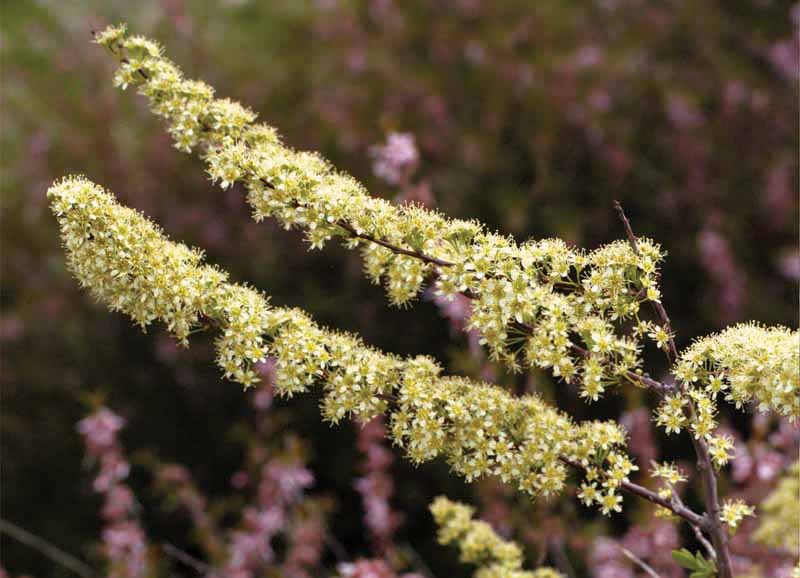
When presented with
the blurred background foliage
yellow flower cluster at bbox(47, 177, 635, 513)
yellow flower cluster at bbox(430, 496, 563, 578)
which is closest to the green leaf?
yellow flower cluster at bbox(47, 177, 635, 513)

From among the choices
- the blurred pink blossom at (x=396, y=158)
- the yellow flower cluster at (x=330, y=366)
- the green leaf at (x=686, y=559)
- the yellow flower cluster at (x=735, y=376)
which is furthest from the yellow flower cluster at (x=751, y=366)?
the blurred pink blossom at (x=396, y=158)

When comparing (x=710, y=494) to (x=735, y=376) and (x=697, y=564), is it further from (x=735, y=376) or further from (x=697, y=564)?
(x=735, y=376)

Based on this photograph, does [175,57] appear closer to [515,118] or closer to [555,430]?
[515,118]

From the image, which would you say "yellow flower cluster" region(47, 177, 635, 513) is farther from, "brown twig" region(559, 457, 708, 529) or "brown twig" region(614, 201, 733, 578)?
"brown twig" region(614, 201, 733, 578)

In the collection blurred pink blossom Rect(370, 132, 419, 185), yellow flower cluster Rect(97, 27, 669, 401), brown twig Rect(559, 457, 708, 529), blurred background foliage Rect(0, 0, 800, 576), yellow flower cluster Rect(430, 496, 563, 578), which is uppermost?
blurred background foliage Rect(0, 0, 800, 576)

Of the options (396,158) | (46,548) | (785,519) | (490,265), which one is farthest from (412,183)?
(490,265)

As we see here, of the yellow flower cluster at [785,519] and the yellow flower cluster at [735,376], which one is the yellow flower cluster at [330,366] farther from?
the yellow flower cluster at [785,519]
